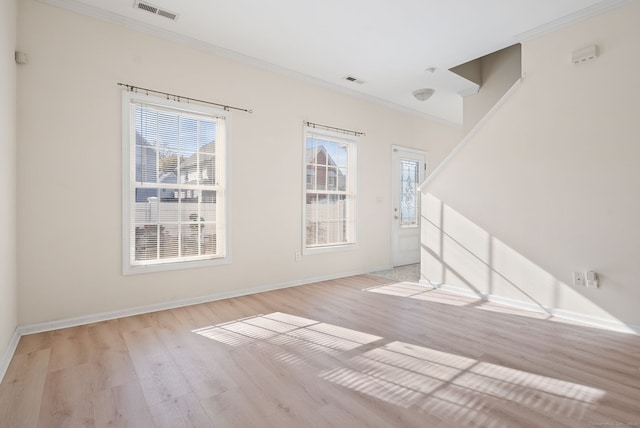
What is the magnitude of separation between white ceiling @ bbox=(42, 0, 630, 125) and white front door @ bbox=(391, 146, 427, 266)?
5.92ft

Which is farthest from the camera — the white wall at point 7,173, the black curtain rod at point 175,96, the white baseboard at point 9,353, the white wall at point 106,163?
the black curtain rod at point 175,96

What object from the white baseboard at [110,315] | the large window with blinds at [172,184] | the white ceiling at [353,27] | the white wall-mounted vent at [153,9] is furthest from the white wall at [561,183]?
the white wall-mounted vent at [153,9]

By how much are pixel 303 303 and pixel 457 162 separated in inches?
101

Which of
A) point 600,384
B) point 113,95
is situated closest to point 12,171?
point 113,95

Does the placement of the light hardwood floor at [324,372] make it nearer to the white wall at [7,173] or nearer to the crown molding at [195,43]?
the white wall at [7,173]

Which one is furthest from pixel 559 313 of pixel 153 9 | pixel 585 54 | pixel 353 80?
pixel 153 9

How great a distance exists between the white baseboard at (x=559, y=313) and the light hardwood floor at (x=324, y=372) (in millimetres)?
138

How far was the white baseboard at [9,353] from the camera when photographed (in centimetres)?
212

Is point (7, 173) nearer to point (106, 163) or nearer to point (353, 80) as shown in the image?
point (106, 163)

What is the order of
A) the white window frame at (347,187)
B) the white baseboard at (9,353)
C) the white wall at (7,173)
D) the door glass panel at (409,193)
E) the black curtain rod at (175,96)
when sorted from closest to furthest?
the white baseboard at (9,353) → the white wall at (7,173) → the black curtain rod at (175,96) → the white window frame at (347,187) → the door glass panel at (409,193)

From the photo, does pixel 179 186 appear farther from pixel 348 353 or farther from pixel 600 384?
pixel 600 384

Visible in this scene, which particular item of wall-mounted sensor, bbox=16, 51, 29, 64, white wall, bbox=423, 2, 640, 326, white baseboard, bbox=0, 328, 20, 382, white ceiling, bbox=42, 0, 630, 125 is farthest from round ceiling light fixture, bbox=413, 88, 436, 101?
white baseboard, bbox=0, 328, 20, 382

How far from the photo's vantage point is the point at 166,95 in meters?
3.41

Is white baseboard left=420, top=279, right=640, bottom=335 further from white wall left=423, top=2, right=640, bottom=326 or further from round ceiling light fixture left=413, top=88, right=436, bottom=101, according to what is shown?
round ceiling light fixture left=413, top=88, right=436, bottom=101
